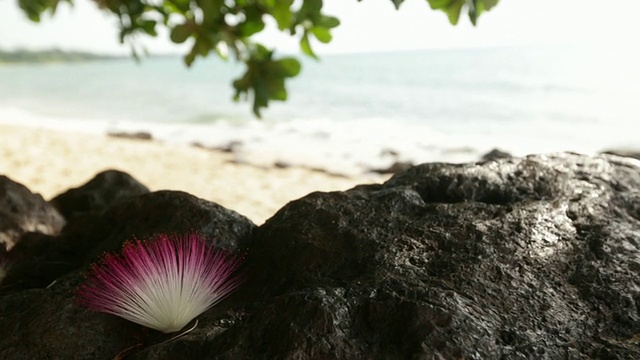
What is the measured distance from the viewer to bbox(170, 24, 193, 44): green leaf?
2.66 meters

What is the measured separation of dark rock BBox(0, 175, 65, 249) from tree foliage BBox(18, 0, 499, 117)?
0.92 m

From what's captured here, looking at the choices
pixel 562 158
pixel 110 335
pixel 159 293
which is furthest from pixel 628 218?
pixel 110 335

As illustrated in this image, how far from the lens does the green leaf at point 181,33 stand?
2.66 meters

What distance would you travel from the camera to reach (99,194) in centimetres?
257

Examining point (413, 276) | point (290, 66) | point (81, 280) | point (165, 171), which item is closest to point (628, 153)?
point (290, 66)

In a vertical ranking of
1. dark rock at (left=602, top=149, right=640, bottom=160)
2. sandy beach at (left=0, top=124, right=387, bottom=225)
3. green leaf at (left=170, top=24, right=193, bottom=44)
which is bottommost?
sandy beach at (left=0, top=124, right=387, bottom=225)

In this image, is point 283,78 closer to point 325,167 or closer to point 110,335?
point 110,335

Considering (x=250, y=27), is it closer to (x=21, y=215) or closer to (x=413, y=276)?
(x=21, y=215)

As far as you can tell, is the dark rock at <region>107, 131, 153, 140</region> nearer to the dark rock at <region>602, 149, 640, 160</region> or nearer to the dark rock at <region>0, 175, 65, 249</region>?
the dark rock at <region>0, 175, 65, 249</region>

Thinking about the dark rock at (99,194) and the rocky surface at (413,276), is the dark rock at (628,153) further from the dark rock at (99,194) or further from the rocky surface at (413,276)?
the dark rock at (99,194)

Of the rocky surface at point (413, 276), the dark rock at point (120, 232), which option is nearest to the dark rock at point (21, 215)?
the dark rock at point (120, 232)

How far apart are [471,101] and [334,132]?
6853 mm

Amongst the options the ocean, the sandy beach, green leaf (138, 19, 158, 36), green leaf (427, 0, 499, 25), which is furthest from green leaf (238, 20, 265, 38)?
the sandy beach

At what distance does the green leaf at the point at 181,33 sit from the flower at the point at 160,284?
1455 mm
